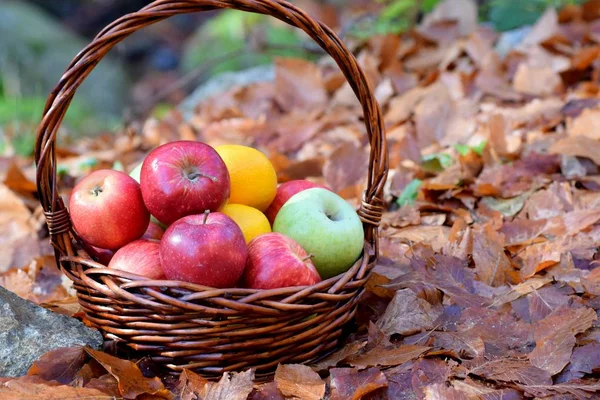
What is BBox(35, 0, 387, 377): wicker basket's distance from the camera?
4.31 ft

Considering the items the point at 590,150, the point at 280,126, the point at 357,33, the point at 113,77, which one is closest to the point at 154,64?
the point at 113,77

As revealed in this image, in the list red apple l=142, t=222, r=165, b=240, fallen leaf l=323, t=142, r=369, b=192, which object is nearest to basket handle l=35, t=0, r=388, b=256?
red apple l=142, t=222, r=165, b=240

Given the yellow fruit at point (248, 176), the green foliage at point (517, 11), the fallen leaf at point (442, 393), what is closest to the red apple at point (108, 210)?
the yellow fruit at point (248, 176)

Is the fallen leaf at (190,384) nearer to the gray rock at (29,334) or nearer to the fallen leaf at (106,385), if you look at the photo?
the fallen leaf at (106,385)

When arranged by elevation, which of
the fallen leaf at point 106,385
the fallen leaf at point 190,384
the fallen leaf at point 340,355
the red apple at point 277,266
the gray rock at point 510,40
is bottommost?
the gray rock at point 510,40

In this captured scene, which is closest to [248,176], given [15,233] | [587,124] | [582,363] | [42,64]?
[582,363]

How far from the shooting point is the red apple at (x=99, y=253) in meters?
1.63

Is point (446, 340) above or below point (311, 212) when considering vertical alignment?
below

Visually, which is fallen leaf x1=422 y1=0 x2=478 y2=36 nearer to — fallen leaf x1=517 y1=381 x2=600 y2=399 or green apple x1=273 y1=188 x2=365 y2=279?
green apple x1=273 y1=188 x2=365 y2=279

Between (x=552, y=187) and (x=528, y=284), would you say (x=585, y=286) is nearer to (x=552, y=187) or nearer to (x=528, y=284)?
(x=528, y=284)

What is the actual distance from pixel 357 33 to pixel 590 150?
264 cm

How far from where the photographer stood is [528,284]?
5.54 feet

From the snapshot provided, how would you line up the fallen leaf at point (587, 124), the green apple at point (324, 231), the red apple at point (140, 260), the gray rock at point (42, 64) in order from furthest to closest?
the gray rock at point (42, 64)
the fallen leaf at point (587, 124)
the green apple at point (324, 231)
the red apple at point (140, 260)

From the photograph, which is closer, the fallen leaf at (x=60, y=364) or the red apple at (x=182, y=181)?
the fallen leaf at (x=60, y=364)
